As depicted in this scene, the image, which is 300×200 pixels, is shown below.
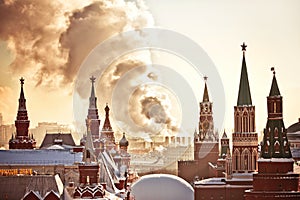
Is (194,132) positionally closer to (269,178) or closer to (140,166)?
(269,178)

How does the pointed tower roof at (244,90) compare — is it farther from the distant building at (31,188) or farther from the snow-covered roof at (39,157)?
the distant building at (31,188)

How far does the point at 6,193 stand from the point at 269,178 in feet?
44.6

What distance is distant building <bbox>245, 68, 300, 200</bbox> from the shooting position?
49.8 meters

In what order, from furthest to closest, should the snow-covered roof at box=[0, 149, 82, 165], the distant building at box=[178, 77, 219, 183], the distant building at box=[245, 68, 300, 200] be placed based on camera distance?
the distant building at box=[178, 77, 219, 183]
the snow-covered roof at box=[0, 149, 82, 165]
the distant building at box=[245, 68, 300, 200]

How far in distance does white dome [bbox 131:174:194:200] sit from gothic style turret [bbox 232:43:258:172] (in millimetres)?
3355

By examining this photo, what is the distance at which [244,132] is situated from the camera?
58.8 meters

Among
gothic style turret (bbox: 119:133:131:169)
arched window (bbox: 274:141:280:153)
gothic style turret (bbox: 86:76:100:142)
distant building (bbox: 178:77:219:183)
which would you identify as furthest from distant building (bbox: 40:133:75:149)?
arched window (bbox: 274:141:280:153)

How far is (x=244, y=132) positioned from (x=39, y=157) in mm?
A: 15501

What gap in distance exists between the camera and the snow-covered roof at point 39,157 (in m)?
65.7

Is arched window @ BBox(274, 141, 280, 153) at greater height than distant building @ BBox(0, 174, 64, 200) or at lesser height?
greater

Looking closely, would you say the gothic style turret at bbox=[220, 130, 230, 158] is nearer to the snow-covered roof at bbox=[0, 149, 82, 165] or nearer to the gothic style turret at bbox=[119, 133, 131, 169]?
the gothic style turret at bbox=[119, 133, 131, 169]

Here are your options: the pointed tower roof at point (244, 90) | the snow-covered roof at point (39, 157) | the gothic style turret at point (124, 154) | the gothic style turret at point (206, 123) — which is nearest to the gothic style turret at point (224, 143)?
the gothic style turret at point (206, 123)

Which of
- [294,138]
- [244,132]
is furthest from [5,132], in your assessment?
[244,132]

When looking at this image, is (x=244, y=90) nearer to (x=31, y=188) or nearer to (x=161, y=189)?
(x=161, y=189)
